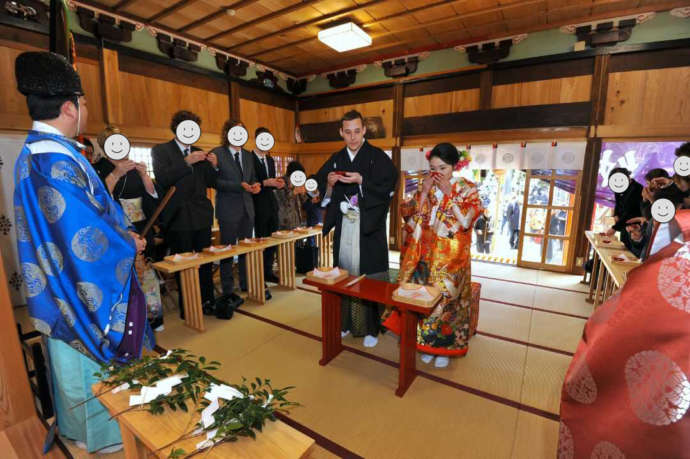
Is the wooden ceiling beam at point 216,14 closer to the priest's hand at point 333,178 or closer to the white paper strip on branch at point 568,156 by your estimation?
the priest's hand at point 333,178

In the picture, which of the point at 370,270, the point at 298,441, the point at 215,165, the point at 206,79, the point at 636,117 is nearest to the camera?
the point at 298,441

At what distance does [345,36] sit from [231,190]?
3258 millimetres

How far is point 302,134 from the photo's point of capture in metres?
8.51

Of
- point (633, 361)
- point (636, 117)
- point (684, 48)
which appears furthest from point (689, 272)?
point (684, 48)

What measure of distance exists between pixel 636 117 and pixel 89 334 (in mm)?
7431

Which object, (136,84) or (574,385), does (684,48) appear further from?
(136,84)

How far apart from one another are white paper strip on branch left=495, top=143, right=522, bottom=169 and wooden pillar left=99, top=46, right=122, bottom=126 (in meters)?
6.76

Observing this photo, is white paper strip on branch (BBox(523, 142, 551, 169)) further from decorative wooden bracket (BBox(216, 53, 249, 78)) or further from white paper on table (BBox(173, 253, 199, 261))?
decorative wooden bracket (BBox(216, 53, 249, 78))

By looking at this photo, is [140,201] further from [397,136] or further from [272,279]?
[397,136]

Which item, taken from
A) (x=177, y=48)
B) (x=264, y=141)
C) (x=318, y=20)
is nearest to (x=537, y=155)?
(x=318, y=20)

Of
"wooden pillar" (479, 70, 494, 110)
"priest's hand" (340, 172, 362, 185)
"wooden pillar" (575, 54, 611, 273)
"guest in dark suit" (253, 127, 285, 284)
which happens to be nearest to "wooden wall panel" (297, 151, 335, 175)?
"guest in dark suit" (253, 127, 285, 284)

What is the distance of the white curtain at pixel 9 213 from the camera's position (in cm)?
392

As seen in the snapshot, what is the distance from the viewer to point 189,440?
112 cm

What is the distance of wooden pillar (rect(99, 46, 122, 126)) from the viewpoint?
4.85m
